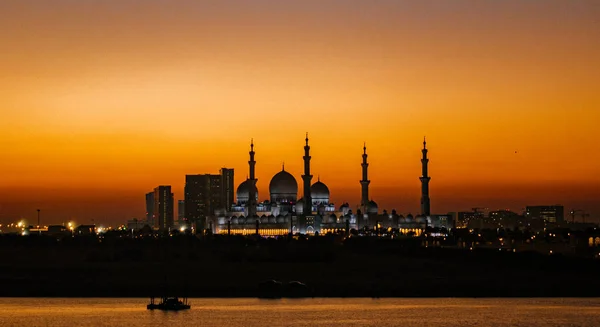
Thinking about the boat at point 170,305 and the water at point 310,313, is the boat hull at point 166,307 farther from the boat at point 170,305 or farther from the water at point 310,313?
the water at point 310,313

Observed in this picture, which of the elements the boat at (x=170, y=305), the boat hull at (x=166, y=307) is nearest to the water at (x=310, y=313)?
the boat hull at (x=166, y=307)

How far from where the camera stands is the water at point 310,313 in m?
74.8

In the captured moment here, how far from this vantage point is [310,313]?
79.6 m

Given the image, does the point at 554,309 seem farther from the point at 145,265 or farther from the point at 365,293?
the point at 145,265

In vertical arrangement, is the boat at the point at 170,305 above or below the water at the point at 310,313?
above

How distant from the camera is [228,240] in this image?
172 metres

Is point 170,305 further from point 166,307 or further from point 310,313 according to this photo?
point 310,313

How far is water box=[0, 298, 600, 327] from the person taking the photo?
74750mm

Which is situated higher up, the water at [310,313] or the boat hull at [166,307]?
the boat hull at [166,307]

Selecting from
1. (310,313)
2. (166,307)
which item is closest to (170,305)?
(166,307)

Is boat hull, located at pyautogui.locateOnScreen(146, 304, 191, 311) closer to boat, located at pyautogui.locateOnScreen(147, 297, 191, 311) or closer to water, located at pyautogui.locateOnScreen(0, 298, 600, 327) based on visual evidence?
boat, located at pyautogui.locateOnScreen(147, 297, 191, 311)

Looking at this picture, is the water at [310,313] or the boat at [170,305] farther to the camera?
the boat at [170,305]

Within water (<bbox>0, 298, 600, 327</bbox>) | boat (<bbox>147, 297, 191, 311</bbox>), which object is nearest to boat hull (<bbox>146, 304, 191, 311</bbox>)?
boat (<bbox>147, 297, 191, 311</bbox>)

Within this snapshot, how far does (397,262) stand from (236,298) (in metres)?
32.6
